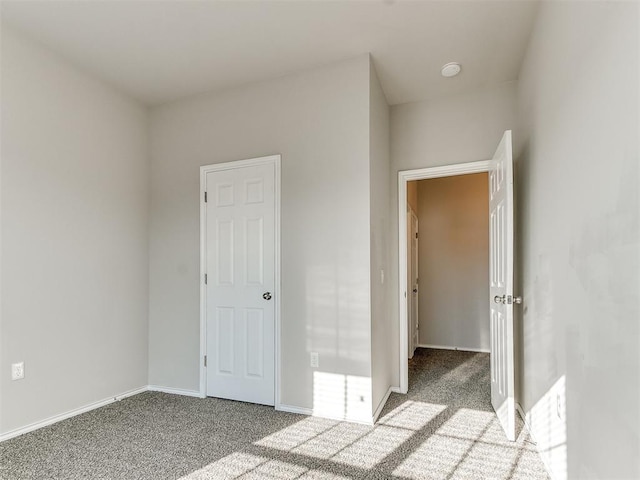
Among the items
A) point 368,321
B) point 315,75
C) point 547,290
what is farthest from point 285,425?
point 315,75

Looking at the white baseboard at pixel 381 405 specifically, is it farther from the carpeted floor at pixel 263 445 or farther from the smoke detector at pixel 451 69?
the smoke detector at pixel 451 69

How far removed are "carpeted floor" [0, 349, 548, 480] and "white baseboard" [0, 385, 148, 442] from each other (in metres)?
0.06

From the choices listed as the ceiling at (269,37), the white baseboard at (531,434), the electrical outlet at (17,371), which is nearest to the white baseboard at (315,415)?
the white baseboard at (531,434)

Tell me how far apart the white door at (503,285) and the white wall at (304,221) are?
927mm

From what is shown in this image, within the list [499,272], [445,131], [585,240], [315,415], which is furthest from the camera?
[445,131]

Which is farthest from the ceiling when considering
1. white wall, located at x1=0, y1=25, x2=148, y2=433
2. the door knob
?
the door knob

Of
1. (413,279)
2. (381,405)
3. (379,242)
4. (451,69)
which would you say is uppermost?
(451,69)

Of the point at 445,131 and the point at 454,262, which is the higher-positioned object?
the point at 445,131

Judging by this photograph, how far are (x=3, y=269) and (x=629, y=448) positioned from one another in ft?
11.1

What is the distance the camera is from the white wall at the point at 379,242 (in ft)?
9.51

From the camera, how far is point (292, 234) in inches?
120

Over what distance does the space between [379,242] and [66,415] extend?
2777 mm

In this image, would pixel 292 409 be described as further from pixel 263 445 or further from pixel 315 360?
pixel 263 445

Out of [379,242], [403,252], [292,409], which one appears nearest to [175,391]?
[292,409]
